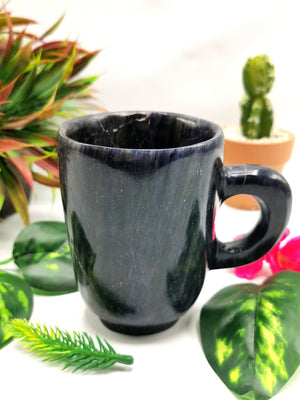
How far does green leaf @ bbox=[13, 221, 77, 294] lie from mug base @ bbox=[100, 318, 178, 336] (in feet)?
0.33

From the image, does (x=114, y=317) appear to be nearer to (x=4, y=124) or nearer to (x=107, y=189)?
(x=107, y=189)

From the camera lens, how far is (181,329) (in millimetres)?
556

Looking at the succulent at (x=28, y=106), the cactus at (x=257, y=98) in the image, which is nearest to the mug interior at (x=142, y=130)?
the succulent at (x=28, y=106)

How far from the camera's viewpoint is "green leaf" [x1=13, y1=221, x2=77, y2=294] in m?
0.62

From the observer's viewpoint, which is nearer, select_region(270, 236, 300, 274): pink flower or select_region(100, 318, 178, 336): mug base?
select_region(100, 318, 178, 336): mug base

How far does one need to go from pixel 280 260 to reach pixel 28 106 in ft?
1.48

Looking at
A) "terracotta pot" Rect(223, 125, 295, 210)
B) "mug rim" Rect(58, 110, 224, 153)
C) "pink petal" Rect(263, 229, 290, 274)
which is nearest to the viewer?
"mug rim" Rect(58, 110, 224, 153)

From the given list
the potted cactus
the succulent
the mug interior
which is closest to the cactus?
the potted cactus

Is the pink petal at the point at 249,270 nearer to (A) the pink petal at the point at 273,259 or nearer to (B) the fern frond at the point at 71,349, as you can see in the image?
(A) the pink petal at the point at 273,259

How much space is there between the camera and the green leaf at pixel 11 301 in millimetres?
520

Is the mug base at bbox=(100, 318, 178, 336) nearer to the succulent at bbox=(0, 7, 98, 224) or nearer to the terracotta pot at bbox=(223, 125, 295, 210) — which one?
the succulent at bbox=(0, 7, 98, 224)

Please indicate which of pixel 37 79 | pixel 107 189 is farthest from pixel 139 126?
pixel 37 79

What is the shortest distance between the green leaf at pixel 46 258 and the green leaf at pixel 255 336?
0.19 metres

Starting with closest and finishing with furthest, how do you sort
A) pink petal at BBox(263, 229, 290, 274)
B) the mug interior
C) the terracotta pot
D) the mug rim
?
1. the mug rim
2. the mug interior
3. pink petal at BBox(263, 229, 290, 274)
4. the terracotta pot
